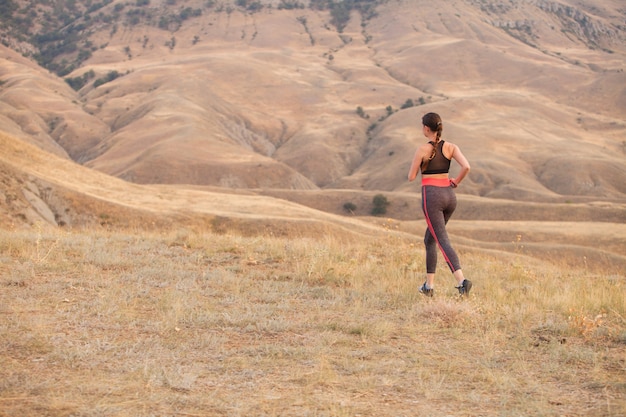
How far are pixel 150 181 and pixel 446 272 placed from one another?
71.5 meters

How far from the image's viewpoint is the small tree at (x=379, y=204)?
64312mm

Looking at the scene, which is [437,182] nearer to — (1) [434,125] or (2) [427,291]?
(1) [434,125]

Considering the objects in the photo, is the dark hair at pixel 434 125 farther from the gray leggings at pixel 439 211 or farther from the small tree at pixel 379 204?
the small tree at pixel 379 204

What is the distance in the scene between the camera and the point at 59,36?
177 metres

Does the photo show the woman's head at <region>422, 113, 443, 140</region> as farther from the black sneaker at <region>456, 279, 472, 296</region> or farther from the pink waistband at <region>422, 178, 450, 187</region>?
the black sneaker at <region>456, 279, 472, 296</region>

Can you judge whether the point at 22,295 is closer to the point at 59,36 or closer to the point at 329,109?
the point at 329,109

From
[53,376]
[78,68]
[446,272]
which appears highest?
[53,376]

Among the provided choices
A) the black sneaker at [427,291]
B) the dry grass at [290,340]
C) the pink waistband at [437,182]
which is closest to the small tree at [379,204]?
the dry grass at [290,340]

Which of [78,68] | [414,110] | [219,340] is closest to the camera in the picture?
[219,340]

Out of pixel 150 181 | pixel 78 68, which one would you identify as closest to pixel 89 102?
pixel 78 68

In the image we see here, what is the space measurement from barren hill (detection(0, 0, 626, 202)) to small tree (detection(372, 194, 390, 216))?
15624mm

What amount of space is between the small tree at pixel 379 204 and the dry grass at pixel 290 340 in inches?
2154

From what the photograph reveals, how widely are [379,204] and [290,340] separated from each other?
60.3m

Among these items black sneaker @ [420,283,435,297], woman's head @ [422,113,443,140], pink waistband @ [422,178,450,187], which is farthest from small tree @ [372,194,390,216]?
woman's head @ [422,113,443,140]
